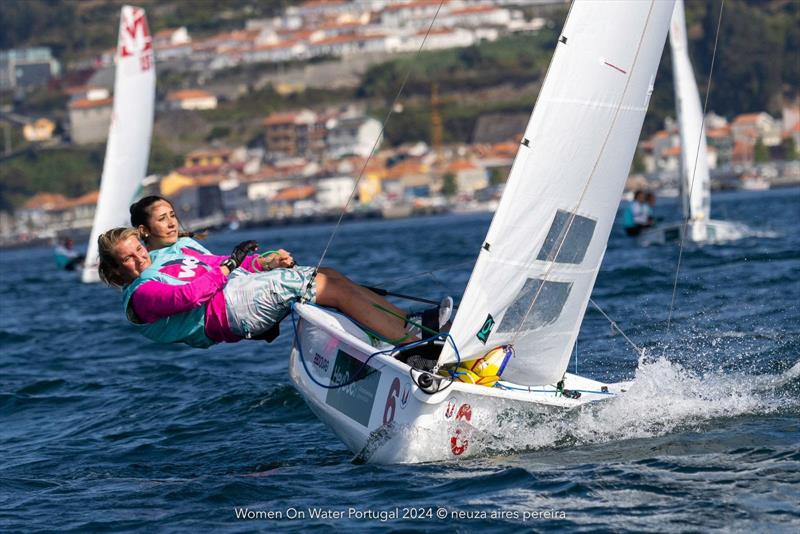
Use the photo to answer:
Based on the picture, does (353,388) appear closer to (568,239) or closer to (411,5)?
(568,239)

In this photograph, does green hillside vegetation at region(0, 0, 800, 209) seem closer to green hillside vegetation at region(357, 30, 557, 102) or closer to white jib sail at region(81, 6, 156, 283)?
green hillside vegetation at region(357, 30, 557, 102)

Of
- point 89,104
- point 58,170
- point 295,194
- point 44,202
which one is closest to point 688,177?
point 295,194

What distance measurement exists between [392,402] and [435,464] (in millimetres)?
314

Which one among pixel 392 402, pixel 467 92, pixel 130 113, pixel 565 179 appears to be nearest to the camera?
pixel 392 402

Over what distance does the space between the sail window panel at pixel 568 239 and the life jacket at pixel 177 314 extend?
1.46 meters

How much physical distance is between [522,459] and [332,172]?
87028 millimetres

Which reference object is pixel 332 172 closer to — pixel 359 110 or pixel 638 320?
pixel 359 110

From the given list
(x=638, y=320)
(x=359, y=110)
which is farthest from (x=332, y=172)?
(x=638, y=320)

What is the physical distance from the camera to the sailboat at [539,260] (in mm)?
5891

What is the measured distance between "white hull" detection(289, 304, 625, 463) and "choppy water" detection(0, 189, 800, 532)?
86 millimetres

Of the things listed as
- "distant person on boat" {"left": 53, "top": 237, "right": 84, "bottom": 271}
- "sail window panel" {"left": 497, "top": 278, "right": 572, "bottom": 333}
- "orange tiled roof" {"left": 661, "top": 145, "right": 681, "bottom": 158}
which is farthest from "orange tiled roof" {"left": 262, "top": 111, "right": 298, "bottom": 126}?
"sail window panel" {"left": 497, "top": 278, "right": 572, "bottom": 333}

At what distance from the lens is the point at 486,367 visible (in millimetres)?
6070

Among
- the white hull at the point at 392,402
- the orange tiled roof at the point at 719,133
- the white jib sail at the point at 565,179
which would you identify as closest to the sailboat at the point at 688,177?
the white jib sail at the point at 565,179

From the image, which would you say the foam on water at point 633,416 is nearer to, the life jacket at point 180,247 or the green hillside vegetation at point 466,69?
the life jacket at point 180,247
